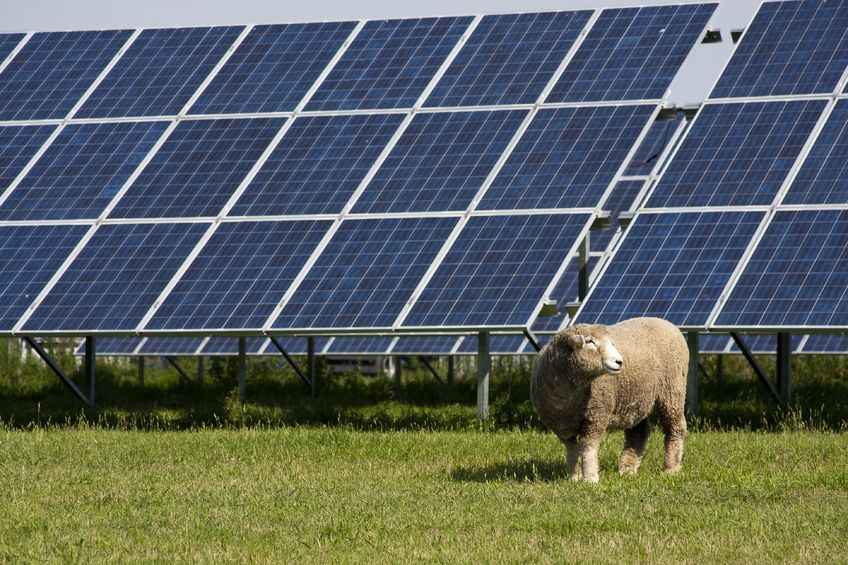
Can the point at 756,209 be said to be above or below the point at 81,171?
above

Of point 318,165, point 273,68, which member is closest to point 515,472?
point 318,165

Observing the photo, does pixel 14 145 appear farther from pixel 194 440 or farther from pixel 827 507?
pixel 827 507

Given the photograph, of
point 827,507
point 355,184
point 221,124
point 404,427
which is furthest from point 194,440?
point 827,507

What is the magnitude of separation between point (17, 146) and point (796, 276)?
12.6m

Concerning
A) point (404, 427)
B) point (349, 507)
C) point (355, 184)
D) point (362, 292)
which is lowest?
point (349, 507)

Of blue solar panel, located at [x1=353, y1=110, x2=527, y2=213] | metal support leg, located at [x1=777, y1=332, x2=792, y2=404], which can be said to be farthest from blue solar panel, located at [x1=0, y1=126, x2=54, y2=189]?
metal support leg, located at [x1=777, y1=332, x2=792, y2=404]

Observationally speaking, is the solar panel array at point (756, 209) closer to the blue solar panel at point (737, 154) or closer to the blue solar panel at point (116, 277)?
the blue solar panel at point (737, 154)

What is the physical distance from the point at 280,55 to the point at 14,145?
459cm

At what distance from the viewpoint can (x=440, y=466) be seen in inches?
676

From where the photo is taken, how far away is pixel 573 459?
49.9 feet

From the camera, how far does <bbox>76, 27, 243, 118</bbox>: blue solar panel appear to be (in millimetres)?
25891

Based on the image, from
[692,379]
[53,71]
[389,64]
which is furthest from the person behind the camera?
[53,71]

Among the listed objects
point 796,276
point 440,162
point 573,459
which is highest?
point 440,162

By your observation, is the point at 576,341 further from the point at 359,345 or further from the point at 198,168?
the point at 359,345
